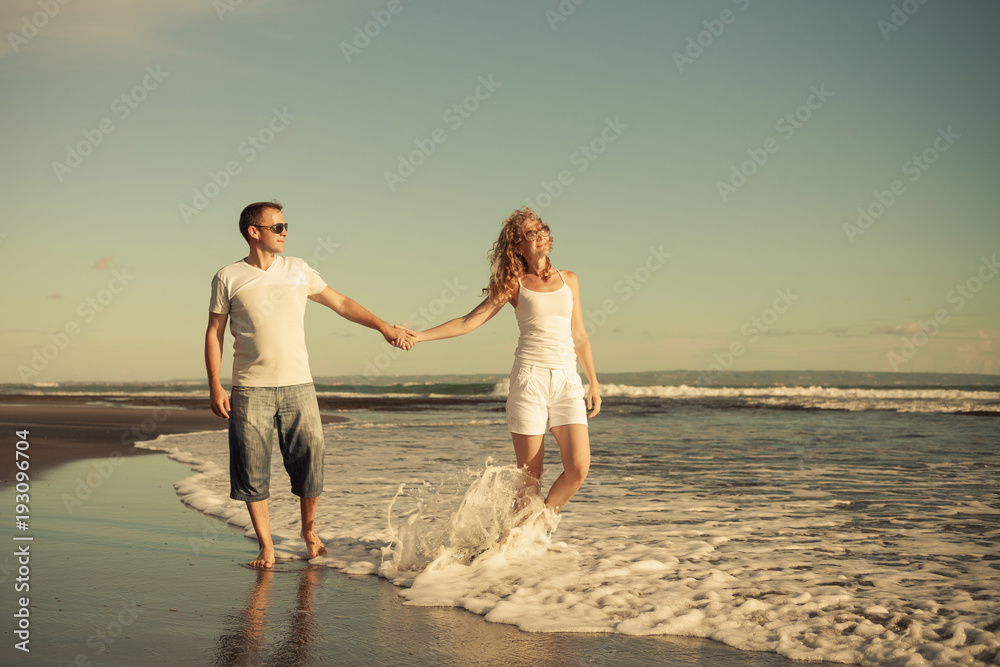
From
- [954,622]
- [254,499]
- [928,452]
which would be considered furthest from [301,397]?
[928,452]

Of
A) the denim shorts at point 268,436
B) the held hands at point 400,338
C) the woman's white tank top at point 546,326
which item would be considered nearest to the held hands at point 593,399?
the woman's white tank top at point 546,326

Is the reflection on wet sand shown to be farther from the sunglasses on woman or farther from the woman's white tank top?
the sunglasses on woman

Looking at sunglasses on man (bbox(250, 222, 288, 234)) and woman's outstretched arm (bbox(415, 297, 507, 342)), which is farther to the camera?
woman's outstretched arm (bbox(415, 297, 507, 342))

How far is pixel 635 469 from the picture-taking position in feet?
→ 31.2

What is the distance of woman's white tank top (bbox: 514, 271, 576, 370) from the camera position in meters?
4.66

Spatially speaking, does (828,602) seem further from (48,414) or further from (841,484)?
(48,414)

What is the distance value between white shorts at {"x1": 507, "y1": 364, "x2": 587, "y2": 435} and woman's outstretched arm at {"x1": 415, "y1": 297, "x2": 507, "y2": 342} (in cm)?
46

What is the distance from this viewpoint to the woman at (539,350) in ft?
15.3

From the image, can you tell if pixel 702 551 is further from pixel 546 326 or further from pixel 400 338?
pixel 400 338

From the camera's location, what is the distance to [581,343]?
5004 millimetres

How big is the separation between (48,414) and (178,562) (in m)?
17.2

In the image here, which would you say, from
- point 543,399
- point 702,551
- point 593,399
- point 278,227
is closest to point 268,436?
point 278,227

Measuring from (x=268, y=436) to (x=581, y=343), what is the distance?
2147 mm

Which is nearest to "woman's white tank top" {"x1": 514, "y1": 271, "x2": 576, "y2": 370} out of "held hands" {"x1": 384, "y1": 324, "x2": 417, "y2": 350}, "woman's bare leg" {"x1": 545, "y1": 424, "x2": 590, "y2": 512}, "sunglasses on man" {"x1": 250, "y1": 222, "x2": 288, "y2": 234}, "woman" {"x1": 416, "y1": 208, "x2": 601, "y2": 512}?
"woman" {"x1": 416, "y1": 208, "x2": 601, "y2": 512}
